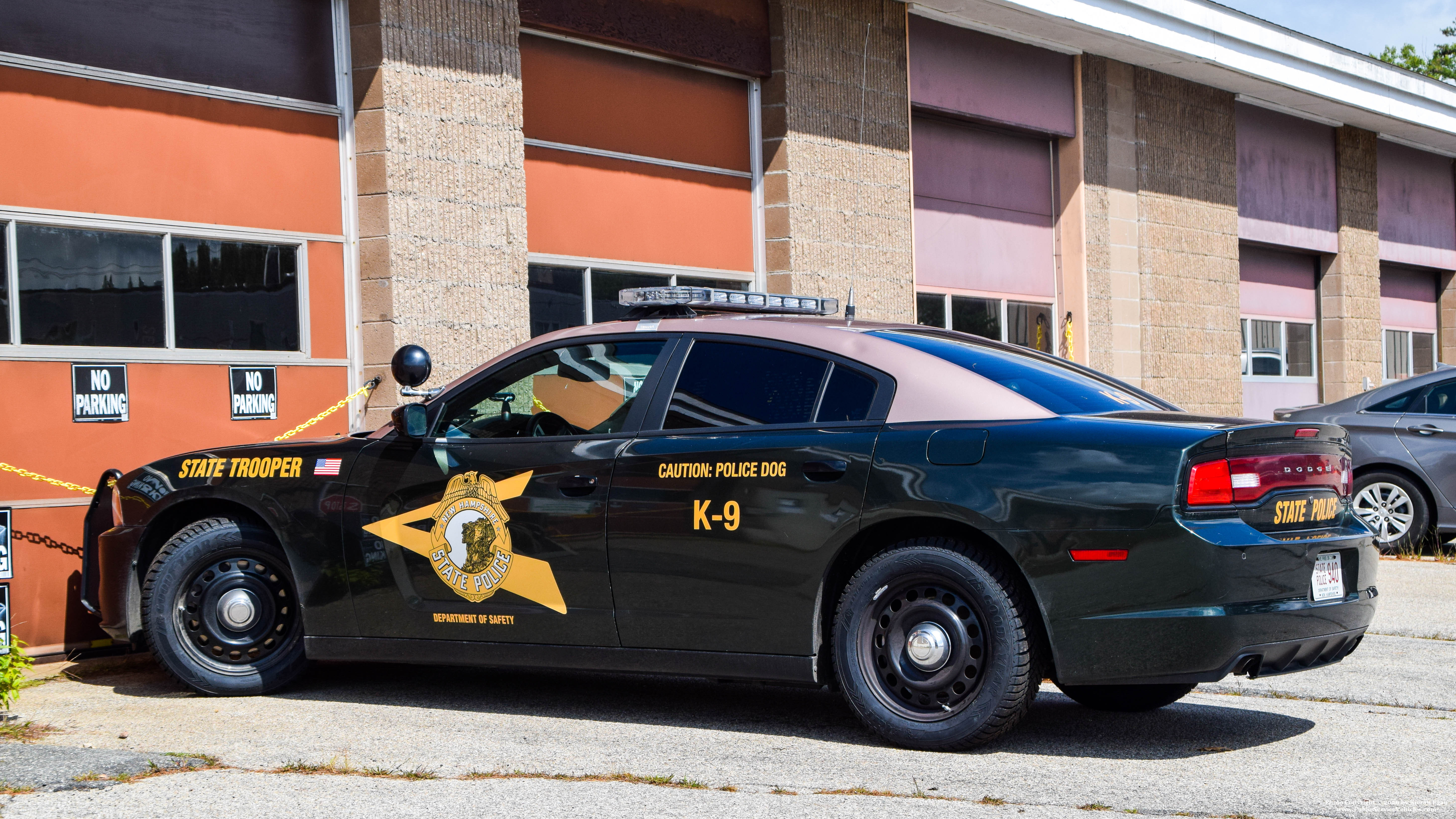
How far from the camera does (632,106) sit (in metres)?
11.8

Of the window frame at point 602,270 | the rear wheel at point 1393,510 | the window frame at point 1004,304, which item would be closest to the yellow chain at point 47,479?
the window frame at point 602,270

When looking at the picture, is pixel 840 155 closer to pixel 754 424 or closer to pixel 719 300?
pixel 719 300

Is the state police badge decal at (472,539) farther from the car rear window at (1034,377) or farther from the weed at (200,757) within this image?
the car rear window at (1034,377)

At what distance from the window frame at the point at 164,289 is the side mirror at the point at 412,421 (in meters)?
3.12

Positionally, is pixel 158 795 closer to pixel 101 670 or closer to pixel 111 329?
pixel 101 670

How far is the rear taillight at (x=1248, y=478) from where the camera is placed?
496 cm

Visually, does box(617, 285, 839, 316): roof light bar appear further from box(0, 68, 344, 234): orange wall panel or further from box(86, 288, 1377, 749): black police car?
box(0, 68, 344, 234): orange wall panel

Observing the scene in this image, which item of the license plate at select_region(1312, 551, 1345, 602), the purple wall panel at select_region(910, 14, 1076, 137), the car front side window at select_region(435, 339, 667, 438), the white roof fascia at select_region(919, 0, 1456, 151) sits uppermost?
the white roof fascia at select_region(919, 0, 1456, 151)

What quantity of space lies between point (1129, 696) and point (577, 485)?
2391 millimetres

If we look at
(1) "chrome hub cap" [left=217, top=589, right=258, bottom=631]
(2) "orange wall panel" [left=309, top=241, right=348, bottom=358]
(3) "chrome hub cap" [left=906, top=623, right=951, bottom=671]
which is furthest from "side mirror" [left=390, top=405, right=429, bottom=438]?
(2) "orange wall panel" [left=309, top=241, right=348, bottom=358]

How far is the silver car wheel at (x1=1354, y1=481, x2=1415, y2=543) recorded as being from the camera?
11.9 metres

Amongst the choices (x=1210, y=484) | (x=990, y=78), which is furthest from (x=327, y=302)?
(x=990, y=78)

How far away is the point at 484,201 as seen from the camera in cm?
1046

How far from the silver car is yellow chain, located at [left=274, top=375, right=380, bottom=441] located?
6.87m
